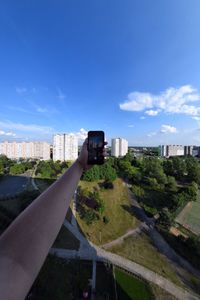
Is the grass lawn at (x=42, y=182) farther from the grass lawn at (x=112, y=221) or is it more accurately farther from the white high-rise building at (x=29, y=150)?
the white high-rise building at (x=29, y=150)

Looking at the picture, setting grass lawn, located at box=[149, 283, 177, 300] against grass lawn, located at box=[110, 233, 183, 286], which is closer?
grass lawn, located at box=[149, 283, 177, 300]

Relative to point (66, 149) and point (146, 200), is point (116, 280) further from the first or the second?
point (66, 149)

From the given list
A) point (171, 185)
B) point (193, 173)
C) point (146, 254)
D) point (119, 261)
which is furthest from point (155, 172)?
point (119, 261)

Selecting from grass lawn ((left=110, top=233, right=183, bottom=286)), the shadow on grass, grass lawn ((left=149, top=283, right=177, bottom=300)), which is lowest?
grass lawn ((left=149, top=283, right=177, bottom=300))

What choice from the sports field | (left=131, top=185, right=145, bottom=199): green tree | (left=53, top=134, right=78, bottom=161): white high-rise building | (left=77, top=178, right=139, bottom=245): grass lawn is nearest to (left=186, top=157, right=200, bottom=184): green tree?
the sports field

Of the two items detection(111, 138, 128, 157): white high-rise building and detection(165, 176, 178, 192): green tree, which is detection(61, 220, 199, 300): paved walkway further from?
detection(111, 138, 128, 157): white high-rise building

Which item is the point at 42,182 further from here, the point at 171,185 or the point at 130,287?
the point at 130,287
